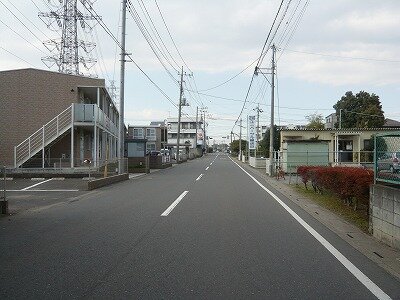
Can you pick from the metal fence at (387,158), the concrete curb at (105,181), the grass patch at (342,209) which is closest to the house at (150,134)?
the concrete curb at (105,181)

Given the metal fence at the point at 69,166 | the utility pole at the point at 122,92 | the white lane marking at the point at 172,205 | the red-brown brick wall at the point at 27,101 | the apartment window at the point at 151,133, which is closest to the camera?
the white lane marking at the point at 172,205

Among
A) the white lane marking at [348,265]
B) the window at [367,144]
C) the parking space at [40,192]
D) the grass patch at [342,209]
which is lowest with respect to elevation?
the parking space at [40,192]

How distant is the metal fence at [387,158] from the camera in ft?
26.6

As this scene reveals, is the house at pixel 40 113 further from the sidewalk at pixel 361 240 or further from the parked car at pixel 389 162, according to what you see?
the parked car at pixel 389 162

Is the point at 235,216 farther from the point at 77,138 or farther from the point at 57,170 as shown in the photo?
the point at 77,138

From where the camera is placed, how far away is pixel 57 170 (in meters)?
26.6

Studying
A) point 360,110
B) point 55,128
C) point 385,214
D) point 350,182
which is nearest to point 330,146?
point 55,128

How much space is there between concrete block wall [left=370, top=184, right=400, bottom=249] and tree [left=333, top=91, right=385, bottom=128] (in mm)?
58112

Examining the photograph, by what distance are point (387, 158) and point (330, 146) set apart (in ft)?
107

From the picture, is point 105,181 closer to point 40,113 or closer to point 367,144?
point 40,113

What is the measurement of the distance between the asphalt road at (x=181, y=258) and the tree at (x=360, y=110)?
57.1 m

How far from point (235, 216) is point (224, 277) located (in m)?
5.47

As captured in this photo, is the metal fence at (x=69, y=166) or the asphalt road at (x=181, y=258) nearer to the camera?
the asphalt road at (x=181, y=258)

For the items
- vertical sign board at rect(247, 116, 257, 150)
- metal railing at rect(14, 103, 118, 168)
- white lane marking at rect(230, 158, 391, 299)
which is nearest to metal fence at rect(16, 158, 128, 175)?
metal railing at rect(14, 103, 118, 168)
